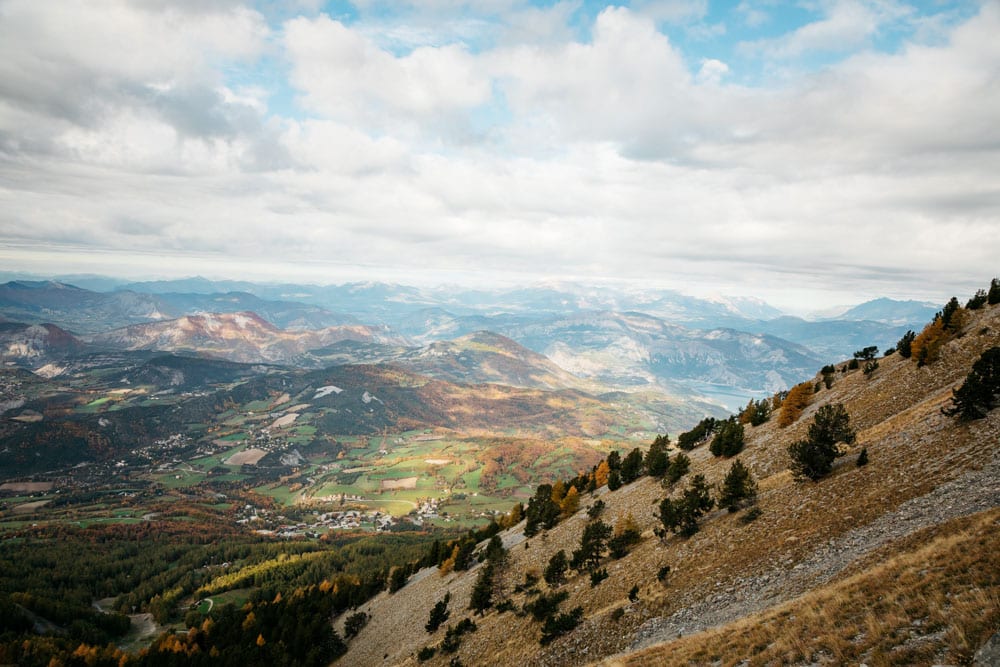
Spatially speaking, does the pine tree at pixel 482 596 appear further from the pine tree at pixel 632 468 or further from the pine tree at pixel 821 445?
the pine tree at pixel 821 445

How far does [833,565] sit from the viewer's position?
76.0 feet

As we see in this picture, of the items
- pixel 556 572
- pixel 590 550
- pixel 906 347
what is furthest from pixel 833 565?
pixel 906 347

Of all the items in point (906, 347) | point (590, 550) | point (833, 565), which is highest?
point (906, 347)

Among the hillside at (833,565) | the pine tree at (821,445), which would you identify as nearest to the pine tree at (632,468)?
the hillside at (833,565)

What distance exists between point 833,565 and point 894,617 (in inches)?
334

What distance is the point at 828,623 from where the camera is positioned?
17.7m

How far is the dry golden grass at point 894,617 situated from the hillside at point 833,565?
0.23ft

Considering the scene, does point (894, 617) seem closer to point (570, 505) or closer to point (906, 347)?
point (906, 347)

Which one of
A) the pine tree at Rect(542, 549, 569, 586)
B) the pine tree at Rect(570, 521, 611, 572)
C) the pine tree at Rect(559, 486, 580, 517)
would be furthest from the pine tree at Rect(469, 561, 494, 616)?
the pine tree at Rect(559, 486, 580, 517)

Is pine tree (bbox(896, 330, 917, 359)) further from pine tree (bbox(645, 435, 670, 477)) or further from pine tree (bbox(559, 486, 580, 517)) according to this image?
pine tree (bbox(559, 486, 580, 517))

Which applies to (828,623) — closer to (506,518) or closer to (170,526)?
(506,518)

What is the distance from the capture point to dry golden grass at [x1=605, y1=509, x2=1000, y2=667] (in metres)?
13.6

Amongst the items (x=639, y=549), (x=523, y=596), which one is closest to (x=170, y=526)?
(x=523, y=596)

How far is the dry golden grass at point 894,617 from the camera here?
1362 cm
